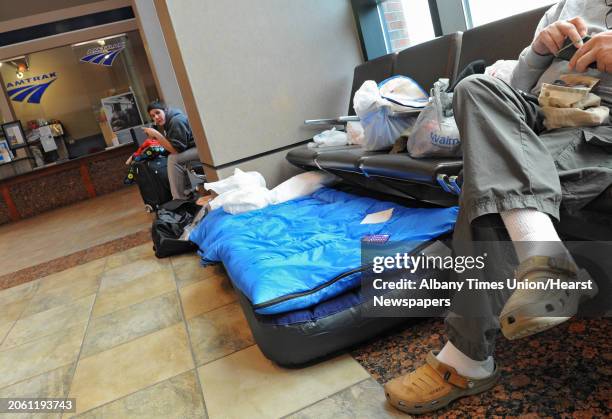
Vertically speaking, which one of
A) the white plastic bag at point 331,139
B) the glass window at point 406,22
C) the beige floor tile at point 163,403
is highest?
the glass window at point 406,22

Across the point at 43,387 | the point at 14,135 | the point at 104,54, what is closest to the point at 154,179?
the point at 43,387

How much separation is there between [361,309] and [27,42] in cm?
881

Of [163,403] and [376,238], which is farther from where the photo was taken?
[376,238]

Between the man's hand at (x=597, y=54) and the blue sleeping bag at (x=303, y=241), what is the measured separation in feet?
2.04

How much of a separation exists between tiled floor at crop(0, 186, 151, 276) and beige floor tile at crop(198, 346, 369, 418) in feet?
10.4

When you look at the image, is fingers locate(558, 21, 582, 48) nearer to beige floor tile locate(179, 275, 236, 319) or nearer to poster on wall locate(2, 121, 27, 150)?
beige floor tile locate(179, 275, 236, 319)

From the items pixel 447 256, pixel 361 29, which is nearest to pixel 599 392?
pixel 447 256

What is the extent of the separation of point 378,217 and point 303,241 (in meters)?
0.33

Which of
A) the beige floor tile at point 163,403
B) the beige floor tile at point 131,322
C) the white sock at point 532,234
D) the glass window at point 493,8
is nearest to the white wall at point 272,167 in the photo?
the beige floor tile at point 131,322

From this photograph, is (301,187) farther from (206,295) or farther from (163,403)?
(163,403)

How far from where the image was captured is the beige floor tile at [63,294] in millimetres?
2843

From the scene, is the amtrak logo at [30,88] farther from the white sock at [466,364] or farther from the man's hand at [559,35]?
the white sock at [466,364]

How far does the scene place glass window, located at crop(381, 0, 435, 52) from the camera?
279 centimetres

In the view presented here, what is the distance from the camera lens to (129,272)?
120 inches
